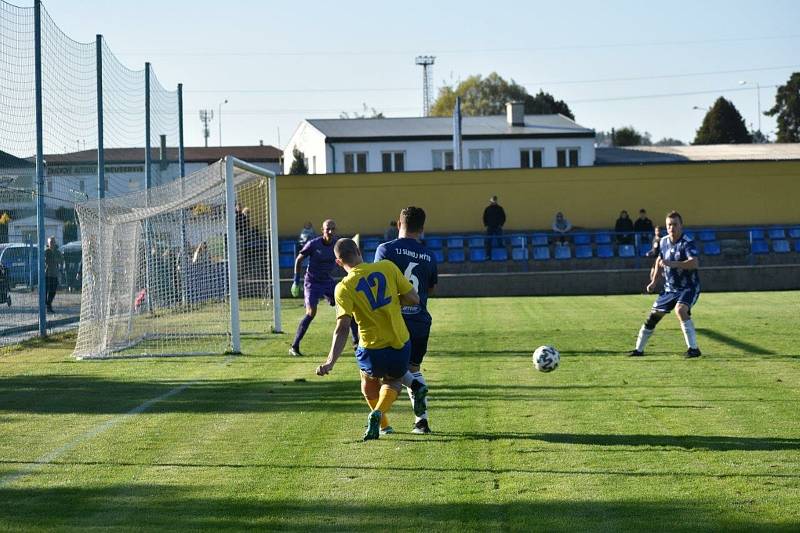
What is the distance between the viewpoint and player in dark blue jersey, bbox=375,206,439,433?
917 centimetres

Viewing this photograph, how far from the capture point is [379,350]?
28.3 feet

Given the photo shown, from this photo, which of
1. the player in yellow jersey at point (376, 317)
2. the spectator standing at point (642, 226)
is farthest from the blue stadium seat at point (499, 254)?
the player in yellow jersey at point (376, 317)

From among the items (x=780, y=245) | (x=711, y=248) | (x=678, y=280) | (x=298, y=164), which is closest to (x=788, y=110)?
(x=298, y=164)

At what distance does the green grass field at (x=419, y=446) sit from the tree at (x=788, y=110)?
93942mm

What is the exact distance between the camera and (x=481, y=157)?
6297cm

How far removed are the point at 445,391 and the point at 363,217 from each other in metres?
27.5

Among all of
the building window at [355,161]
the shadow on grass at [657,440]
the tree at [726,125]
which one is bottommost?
the shadow on grass at [657,440]

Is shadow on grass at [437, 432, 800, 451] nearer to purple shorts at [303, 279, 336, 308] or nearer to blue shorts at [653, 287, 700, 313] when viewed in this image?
blue shorts at [653, 287, 700, 313]

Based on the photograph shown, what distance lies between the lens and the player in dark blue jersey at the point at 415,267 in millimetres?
9172

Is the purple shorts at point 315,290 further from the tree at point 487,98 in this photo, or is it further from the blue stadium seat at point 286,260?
the tree at point 487,98

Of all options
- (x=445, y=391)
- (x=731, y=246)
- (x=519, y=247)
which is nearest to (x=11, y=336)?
(x=445, y=391)

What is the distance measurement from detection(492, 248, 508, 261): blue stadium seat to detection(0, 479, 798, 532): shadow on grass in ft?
88.7

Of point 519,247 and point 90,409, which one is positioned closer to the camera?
point 90,409

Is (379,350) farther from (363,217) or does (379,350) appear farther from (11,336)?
(363,217)
